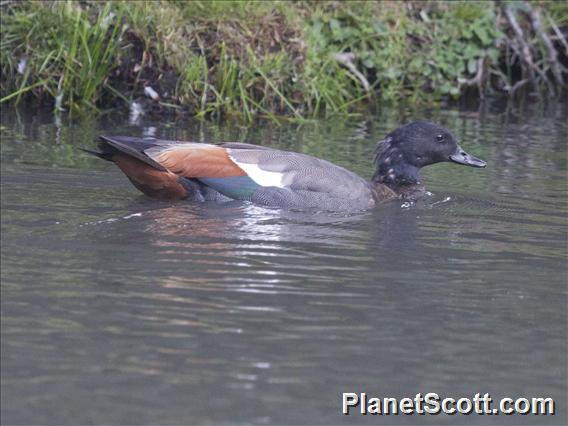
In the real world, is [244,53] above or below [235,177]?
above

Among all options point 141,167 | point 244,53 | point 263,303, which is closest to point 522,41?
point 244,53

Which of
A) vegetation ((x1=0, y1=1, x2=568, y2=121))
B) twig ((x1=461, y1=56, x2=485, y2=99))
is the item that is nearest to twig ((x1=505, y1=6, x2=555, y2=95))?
vegetation ((x1=0, y1=1, x2=568, y2=121))

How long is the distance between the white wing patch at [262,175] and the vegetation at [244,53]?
369 centimetres

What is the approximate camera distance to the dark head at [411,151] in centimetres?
790

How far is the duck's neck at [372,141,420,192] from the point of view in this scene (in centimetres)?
789

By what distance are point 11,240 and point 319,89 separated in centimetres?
601

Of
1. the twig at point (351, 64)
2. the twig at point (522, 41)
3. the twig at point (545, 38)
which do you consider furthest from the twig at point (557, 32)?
the twig at point (351, 64)

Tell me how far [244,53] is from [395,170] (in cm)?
348

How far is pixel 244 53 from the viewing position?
11.0 m

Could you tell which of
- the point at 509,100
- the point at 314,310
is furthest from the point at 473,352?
the point at 509,100

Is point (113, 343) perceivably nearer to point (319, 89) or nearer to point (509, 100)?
point (319, 89)

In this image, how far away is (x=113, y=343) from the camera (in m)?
4.29

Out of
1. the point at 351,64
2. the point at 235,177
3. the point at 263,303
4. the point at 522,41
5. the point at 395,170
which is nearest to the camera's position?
the point at 263,303

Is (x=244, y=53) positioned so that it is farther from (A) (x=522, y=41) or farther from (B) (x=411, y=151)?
(A) (x=522, y=41)
